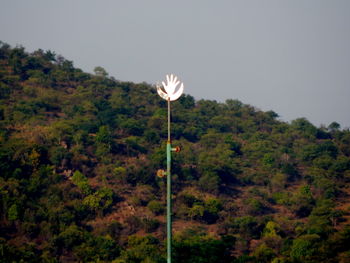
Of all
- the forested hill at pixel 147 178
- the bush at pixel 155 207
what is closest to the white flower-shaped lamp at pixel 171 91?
the forested hill at pixel 147 178

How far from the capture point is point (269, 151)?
177ft

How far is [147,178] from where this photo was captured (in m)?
44.5

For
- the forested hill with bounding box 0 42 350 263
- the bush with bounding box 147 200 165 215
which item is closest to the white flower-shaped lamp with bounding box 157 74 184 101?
the forested hill with bounding box 0 42 350 263

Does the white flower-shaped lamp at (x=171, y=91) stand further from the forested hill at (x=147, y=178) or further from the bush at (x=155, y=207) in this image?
the bush at (x=155, y=207)

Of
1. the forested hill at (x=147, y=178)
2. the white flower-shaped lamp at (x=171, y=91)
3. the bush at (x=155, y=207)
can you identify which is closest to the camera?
the white flower-shaped lamp at (x=171, y=91)

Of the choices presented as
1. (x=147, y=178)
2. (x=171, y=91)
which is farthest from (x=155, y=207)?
(x=171, y=91)

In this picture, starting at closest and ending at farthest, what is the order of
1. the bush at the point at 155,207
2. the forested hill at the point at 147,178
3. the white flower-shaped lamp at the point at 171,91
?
the white flower-shaped lamp at the point at 171,91 < the forested hill at the point at 147,178 < the bush at the point at 155,207

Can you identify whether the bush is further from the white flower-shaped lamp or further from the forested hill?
the white flower-shaped lamp

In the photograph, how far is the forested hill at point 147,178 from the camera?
3372 cm

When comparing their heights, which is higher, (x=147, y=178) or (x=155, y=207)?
(x=147, y=178)

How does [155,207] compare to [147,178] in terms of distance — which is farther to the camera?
[147,178]

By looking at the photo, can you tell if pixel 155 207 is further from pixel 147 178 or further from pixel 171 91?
pixel 171 91

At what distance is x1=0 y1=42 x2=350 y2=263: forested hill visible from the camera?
33.7 metres

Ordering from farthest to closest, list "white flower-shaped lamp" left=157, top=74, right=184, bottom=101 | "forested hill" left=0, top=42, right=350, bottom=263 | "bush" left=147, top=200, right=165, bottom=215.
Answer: "bush" left=147, top=200, right=165, bottom=215 < "forested hill" left=0, top=42, right=350, bottom=263 < "white flower-shaped lamp" left=157, top=74, right=184, bottom=101
